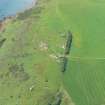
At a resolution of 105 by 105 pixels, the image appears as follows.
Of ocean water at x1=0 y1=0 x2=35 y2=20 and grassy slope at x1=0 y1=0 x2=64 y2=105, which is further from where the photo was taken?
ocean water at x1=0 y1=0 x2=35 y2=20

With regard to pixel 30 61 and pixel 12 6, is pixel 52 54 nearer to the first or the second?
pixel 30 61

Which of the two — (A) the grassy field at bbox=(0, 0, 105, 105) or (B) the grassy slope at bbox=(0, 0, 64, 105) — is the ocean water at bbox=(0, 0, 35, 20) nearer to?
(A) the grassy field at bbox=(0, 0, 105, 105)

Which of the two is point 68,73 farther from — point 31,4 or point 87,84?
point 31,4

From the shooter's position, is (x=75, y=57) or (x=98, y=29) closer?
(x=75, y=57)

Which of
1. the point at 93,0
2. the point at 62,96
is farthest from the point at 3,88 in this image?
the point at 93,0

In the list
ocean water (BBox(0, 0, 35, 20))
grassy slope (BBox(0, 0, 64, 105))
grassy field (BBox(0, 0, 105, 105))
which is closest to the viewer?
grassy field (BBox(0, 0, 105, 105))

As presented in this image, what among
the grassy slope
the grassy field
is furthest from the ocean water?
the grassy slope
